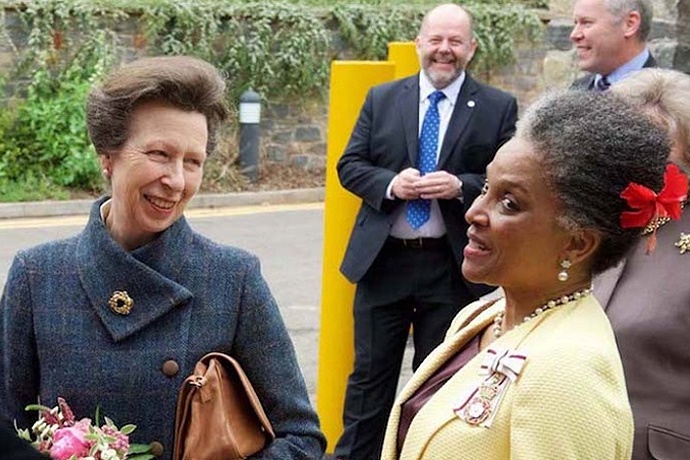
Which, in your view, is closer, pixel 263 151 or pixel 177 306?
pixel 177 306

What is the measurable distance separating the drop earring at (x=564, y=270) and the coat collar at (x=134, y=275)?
808 millimetres

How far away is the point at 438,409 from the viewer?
8.19 ft

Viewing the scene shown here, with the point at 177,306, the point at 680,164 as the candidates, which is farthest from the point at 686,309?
the point at 177,306

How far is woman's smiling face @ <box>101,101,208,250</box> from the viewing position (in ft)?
9.08

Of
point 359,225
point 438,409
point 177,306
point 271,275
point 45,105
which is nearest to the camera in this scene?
point 438,409

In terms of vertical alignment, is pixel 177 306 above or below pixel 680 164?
below

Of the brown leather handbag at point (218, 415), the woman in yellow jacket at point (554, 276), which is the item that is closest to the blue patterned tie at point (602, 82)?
the woman in yellow jacket at point (554, 276)

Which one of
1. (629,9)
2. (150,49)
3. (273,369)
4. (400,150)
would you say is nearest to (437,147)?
(400,150)

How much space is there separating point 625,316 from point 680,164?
→ 1.39ft

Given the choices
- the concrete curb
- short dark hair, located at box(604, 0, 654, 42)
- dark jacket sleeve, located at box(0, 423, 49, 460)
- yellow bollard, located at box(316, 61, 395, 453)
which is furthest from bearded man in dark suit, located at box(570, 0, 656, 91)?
the concrete curb

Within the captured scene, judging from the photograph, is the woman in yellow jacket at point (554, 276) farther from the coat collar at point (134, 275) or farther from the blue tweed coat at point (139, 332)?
the coat collar at point (134, 275)

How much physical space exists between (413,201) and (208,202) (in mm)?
9123

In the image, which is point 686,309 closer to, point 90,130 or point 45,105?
point 90,130

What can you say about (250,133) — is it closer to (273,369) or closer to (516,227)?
(273,369)
